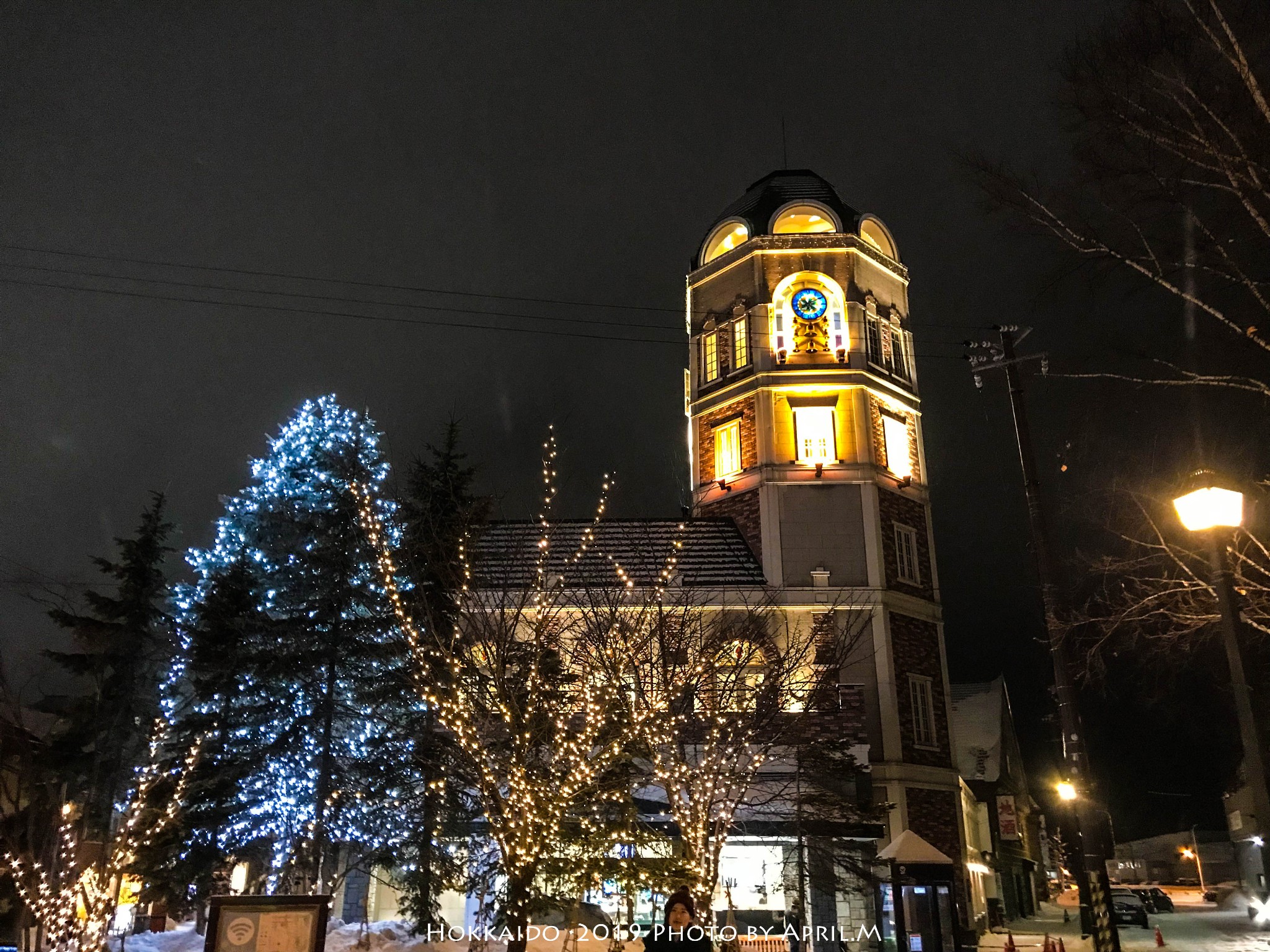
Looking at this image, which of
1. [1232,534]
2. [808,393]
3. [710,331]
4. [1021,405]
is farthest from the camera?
[710,331]

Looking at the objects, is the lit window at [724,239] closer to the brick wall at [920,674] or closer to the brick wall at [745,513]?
the brick wall at [745,513]

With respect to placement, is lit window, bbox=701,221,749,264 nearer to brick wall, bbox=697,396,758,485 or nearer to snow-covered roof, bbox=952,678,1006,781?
brick wall, bbox=697,396,758,485

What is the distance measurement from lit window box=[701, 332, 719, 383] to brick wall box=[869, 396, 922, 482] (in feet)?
17.5

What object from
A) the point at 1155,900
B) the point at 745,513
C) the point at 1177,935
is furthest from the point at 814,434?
the point at 1155,900

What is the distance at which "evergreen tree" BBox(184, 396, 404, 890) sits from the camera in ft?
69.9

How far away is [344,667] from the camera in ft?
74.4

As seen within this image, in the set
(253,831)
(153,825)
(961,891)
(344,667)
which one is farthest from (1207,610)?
(153,825)

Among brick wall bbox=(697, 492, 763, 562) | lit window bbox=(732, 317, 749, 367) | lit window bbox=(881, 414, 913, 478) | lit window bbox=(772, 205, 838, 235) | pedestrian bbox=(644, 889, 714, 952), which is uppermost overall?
lit window bbox=(772, 205, 838, 235)

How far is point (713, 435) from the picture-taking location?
107ft

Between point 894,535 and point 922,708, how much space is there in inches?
206

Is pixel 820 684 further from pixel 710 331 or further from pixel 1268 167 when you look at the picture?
pixel 710 331

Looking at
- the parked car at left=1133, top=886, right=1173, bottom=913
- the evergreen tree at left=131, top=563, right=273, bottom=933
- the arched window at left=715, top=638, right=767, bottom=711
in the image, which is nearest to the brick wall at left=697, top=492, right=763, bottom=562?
the arched window at left=715, top=638, right=767, bottom=711

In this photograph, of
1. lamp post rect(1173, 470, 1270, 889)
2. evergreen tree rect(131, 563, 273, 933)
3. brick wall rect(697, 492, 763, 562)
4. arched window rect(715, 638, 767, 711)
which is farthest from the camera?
brick wall rect(697, 492, 763, 562)

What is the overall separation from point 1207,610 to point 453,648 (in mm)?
12448
